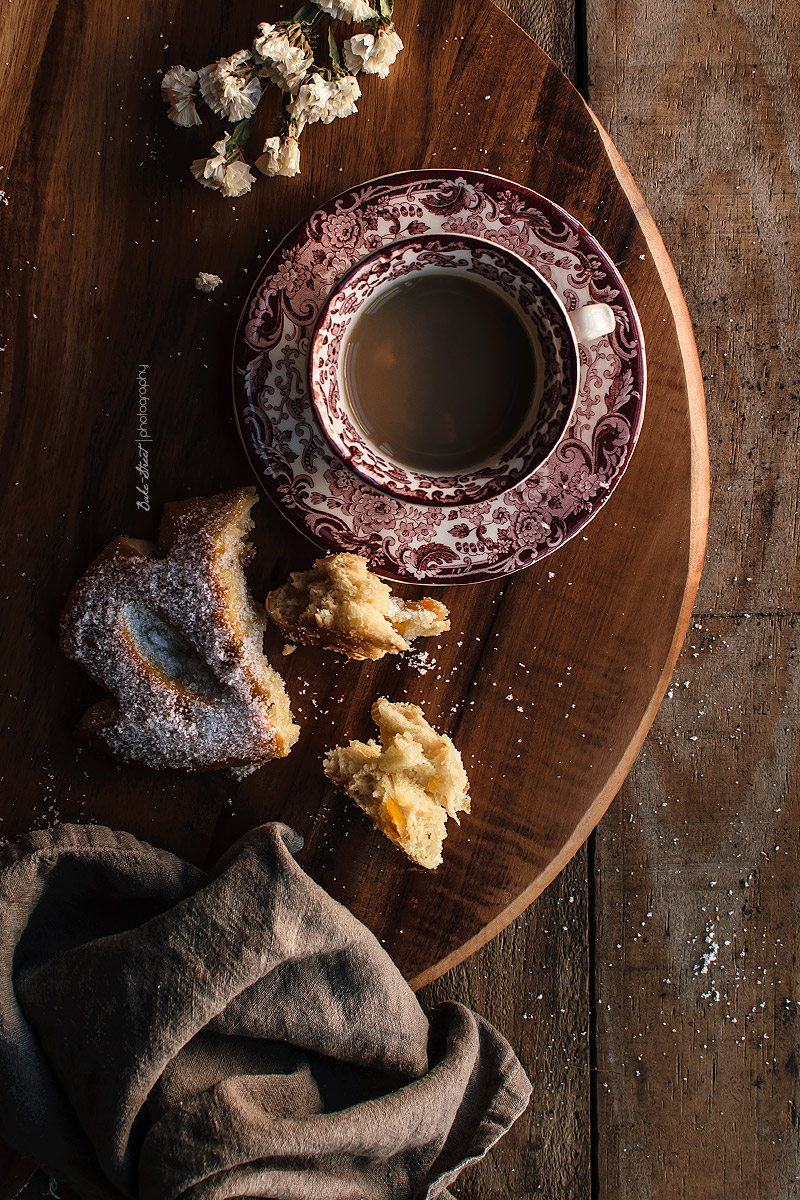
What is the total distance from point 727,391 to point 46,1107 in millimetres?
2020

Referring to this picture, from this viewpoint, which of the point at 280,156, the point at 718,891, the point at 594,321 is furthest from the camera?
the point at 718,891

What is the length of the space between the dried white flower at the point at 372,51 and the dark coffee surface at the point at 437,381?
1.39 ft

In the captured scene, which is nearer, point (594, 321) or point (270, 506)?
point (594, 321)

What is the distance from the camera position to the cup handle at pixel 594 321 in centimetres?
130

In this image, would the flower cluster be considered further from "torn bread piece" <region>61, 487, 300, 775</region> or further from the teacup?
"torn bread piece" <region>61, 487, 300, 775</region>

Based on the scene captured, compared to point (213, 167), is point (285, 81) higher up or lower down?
higher up

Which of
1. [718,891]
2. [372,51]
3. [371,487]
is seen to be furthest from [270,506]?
[718,891]

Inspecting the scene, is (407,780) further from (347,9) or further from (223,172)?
(347,9)

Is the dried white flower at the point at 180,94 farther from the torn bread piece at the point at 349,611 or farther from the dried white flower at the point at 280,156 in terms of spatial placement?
the torn bread piece at the point at 349,611

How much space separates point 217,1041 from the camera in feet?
4.83

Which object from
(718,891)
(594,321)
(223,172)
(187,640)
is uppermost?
(223,172)

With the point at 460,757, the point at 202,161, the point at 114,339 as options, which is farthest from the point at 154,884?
the point at 202,161

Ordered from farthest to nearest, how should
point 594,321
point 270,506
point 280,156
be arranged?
point 270,506 < point 280,156 < point 594,321

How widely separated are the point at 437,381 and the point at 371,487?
0.26m
